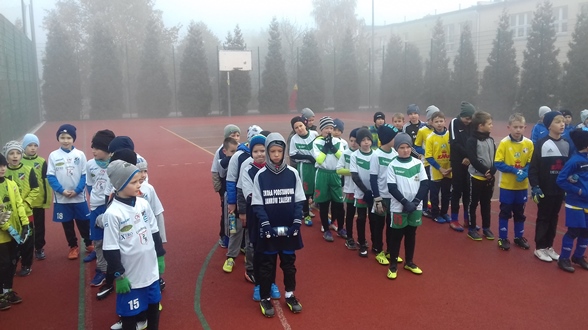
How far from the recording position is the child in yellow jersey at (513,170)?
6.20 metres

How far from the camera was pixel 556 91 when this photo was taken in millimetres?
24859

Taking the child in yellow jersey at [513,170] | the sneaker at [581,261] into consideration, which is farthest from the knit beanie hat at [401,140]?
the sneaker at [581,261]

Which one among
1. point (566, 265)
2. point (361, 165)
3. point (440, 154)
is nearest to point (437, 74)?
point (440, 154)

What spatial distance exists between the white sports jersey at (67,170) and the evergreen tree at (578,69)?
24.0 metres

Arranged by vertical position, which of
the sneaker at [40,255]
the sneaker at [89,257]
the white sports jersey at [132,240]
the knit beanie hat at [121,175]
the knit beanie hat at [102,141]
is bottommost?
the sneaker at [89,257]

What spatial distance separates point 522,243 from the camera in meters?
6.38

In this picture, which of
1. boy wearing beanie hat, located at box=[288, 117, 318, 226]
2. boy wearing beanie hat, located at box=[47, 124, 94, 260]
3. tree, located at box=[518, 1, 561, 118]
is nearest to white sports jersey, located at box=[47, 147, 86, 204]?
boy wearing beanie hat, located at box=[47, 124, 94, 260]

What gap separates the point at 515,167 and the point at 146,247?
476 cm

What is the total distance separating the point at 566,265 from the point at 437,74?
2948cm

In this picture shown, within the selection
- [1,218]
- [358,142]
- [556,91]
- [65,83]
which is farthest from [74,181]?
[65,83]

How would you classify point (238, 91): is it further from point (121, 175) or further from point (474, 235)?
point (121, 175)

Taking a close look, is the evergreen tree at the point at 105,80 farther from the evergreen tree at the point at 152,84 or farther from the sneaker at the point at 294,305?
the sneaker at the point at 294,305

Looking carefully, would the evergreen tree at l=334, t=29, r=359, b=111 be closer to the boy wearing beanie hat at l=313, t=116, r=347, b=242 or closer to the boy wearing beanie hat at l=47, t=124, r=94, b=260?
the boy wearing beanie hat at l=313, t=116, r=347, b=242

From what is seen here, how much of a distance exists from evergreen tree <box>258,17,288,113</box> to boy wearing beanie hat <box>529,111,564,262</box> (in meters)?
32.6
